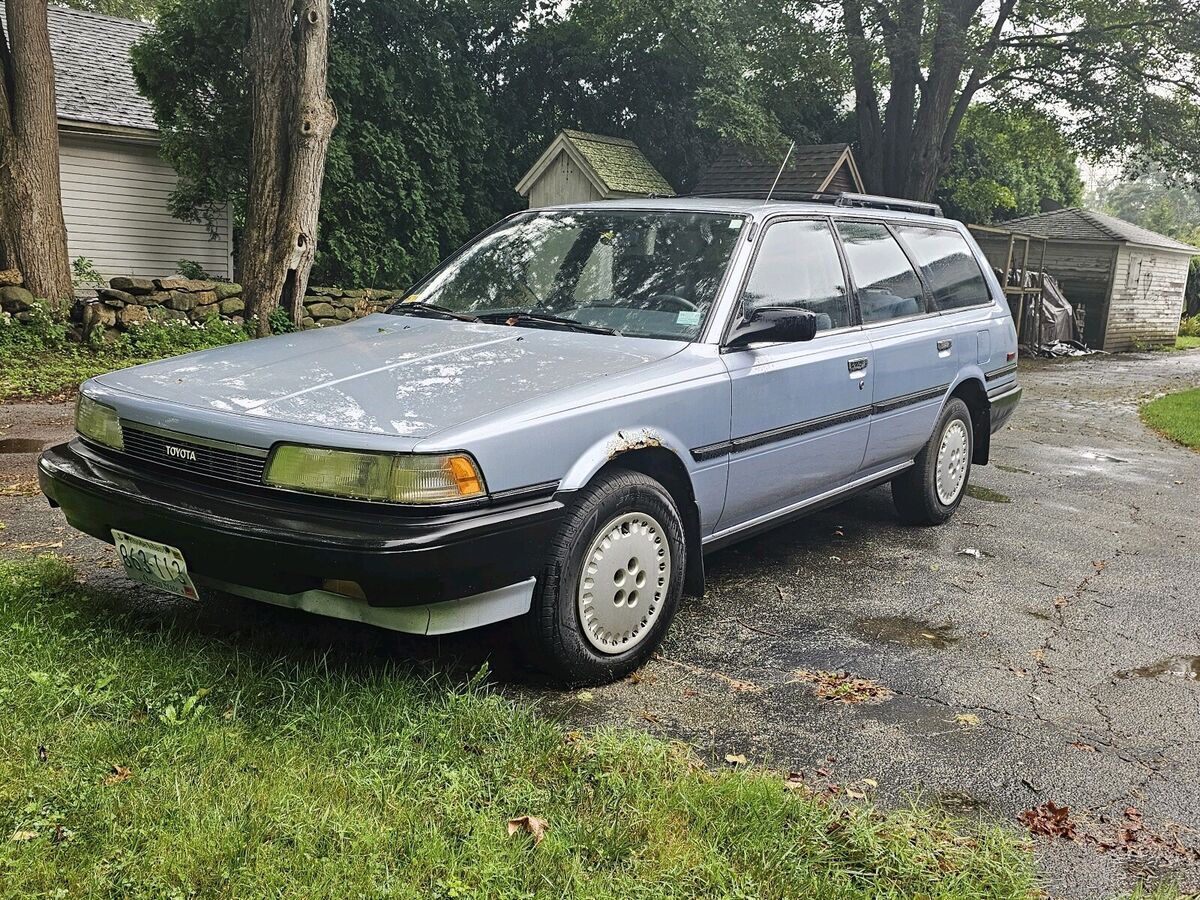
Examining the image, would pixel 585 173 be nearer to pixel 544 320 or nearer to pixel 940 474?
pixel 940 474

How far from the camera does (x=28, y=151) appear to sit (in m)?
11.8

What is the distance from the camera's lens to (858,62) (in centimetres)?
2048

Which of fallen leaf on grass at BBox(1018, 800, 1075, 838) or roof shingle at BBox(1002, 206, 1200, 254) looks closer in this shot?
fallen leaf on grass at BBox(1018, 800, 1075, 838)

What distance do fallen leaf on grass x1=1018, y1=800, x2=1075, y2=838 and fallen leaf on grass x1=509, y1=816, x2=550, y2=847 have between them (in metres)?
1.36

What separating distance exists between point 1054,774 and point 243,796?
7.80 ft

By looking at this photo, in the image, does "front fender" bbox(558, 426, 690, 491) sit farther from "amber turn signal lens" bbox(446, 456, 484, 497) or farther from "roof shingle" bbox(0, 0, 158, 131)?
"roof shingle" bbox(0, 0, 158, 131)

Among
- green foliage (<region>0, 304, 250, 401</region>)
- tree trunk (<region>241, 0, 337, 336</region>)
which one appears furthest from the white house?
green foliage (<region>0, 304, 250, 401</region>)

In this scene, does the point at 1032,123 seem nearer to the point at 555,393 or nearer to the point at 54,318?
the point at 54,318

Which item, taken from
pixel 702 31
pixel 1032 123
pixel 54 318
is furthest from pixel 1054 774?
pixel 1032 123

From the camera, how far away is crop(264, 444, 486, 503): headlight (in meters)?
3.02

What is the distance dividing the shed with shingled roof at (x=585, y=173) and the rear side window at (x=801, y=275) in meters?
14.2

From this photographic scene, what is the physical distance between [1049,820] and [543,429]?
1853 millimetres

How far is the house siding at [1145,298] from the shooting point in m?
25.5

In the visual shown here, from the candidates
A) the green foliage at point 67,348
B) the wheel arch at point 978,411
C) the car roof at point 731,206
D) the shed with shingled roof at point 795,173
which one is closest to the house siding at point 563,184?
the shed with shingled roof at point 795,173
